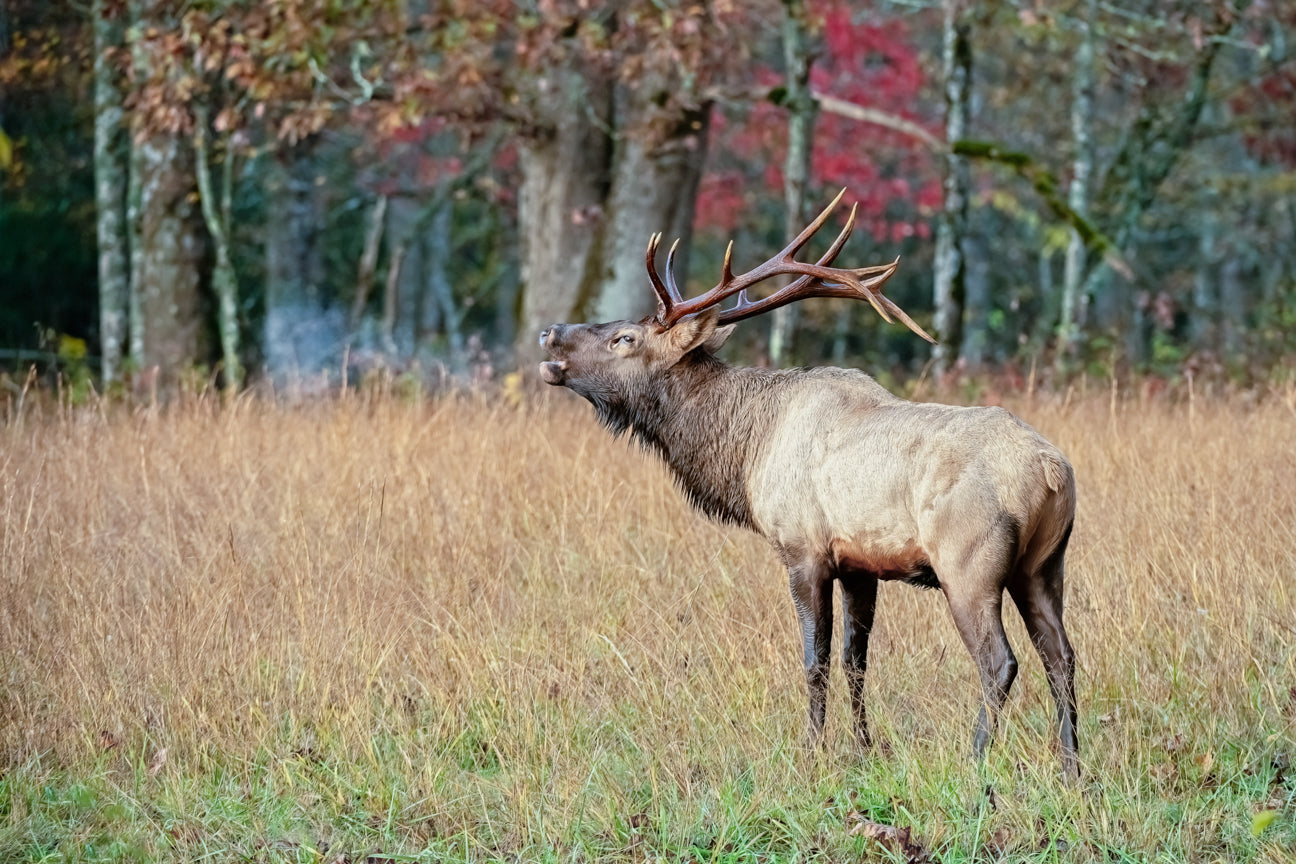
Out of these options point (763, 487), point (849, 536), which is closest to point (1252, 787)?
point (849, 536)

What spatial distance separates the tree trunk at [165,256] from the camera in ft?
39.2

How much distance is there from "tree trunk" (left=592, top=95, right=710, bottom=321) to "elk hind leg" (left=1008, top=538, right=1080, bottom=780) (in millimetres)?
7246

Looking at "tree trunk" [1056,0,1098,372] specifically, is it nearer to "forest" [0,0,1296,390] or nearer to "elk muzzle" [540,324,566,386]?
"forest" [0,0,1296,390]

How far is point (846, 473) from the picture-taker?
15.0 feet

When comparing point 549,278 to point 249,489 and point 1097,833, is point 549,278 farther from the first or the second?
point 1097,833

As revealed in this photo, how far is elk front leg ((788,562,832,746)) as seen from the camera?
15.3ft

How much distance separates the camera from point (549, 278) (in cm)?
1192

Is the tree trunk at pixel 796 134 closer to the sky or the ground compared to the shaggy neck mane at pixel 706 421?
closer to the sky

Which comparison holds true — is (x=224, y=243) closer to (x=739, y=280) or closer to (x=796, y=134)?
(x=796, y=134)

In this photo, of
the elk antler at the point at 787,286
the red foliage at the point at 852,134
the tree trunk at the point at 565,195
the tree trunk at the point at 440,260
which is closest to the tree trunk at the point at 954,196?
the tree trunk at the point at 565,195

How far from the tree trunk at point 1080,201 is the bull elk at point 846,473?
20.6 ft

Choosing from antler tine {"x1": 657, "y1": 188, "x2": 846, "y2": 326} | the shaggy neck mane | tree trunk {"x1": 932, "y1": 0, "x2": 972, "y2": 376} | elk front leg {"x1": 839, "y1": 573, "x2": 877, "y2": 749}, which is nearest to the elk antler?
antler tine {"x1": 657, "y1": 188, "x2": 846, "y2": 326}

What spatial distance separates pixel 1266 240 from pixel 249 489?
18435 mm

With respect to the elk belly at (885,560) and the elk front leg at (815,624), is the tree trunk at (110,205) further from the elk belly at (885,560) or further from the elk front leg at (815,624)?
the elk belly at (885,560)
